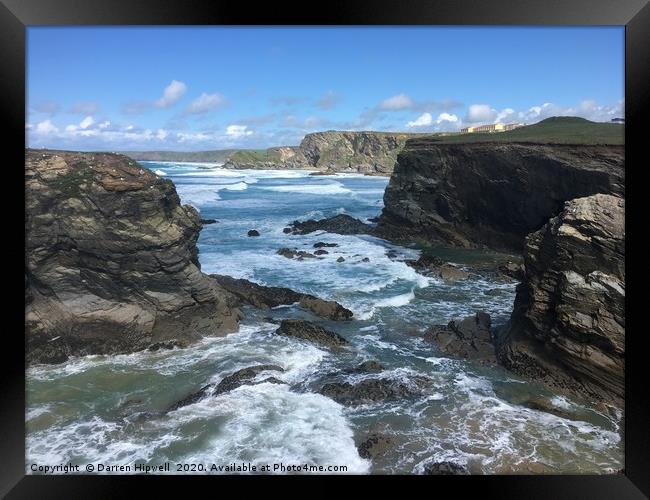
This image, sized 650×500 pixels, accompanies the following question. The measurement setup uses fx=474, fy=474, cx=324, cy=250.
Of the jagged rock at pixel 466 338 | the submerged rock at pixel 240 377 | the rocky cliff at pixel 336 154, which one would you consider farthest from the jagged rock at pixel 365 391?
the rocky cliff at pixel 336 154

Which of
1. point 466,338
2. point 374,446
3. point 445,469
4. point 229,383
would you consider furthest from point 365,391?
point 466,338

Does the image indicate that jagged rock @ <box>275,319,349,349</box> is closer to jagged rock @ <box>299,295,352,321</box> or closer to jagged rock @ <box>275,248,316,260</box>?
jagged rock @ <box>299,295,352,321</box>

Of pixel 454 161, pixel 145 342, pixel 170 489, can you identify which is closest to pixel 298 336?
pixel 145 342

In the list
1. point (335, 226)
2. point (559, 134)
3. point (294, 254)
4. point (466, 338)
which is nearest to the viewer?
point (466, 338)

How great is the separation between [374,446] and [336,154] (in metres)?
82.1

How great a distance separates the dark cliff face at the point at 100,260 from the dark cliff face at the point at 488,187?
55.4 ft

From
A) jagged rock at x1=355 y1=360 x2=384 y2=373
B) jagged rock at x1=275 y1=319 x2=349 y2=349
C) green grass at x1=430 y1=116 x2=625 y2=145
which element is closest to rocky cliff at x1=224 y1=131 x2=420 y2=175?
green grass at x1=430 y1=116 x2=625 y2=145

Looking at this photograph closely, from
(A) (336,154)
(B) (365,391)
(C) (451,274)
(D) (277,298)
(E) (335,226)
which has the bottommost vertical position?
(B) (365,391)

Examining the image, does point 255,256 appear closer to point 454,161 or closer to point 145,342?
point 145,342

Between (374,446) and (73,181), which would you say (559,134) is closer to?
(374,446)

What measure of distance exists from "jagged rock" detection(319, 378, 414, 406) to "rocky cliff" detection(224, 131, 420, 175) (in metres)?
68.8

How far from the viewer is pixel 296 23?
16.8 ft

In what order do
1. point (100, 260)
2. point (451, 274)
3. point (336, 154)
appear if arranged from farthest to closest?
point (336, 154) → point (451, 274) → point (100, 260)

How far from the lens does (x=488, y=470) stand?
673 centimetres
